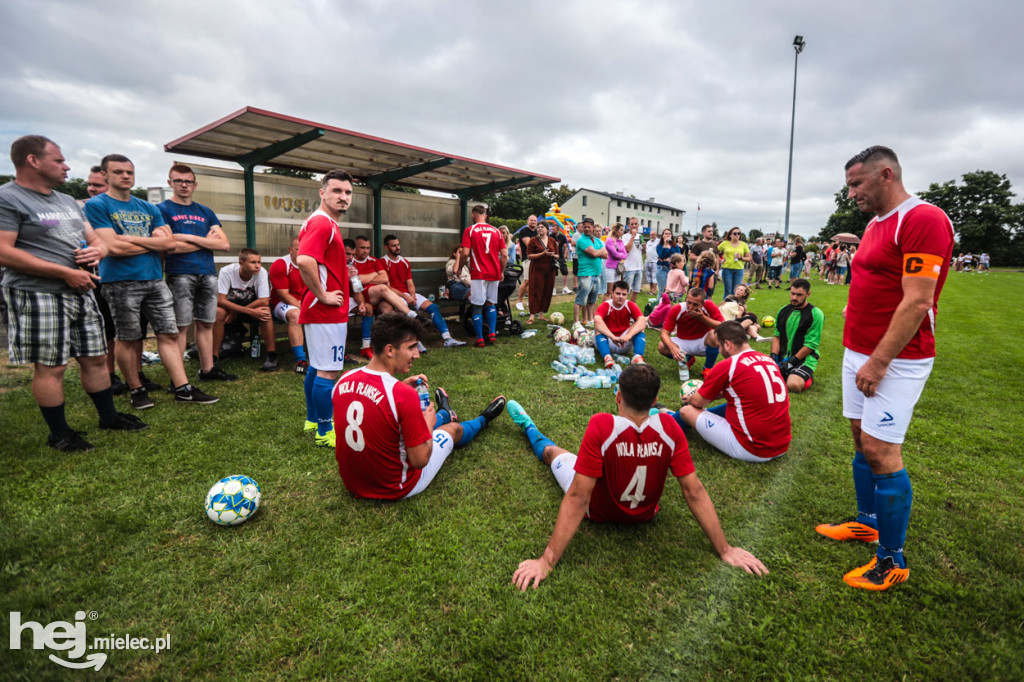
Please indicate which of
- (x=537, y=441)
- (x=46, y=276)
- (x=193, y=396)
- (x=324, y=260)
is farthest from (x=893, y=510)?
(x=193, y=396)

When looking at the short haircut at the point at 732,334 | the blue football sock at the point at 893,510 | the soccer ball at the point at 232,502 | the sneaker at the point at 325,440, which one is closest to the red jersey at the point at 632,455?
the blue football sock at the point at 893,510

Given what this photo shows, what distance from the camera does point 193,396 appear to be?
15.8 feet

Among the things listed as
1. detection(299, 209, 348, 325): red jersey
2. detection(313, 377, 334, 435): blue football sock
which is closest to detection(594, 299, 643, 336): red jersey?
detection(299, 209, 348, 325): red jersey

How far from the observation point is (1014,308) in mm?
13891

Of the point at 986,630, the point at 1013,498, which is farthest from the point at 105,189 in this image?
the point at 1013,498

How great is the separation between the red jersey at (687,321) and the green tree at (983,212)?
54993 mm

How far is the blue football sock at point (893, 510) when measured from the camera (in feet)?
7.68

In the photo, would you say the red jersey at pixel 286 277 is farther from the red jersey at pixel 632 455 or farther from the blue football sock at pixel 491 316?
the red jersey at pixel 632 455

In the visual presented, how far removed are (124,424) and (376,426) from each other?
2978 millimetres

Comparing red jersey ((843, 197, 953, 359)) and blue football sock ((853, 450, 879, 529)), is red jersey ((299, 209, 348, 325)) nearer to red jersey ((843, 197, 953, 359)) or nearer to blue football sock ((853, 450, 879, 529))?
red jersey ((843, 197, 953, 359))

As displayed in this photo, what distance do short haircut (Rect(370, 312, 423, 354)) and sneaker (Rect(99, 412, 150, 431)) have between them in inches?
115

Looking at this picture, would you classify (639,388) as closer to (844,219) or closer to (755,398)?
(755,398)

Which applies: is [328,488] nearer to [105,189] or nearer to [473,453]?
[473,453]

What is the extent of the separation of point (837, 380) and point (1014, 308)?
522 inches
